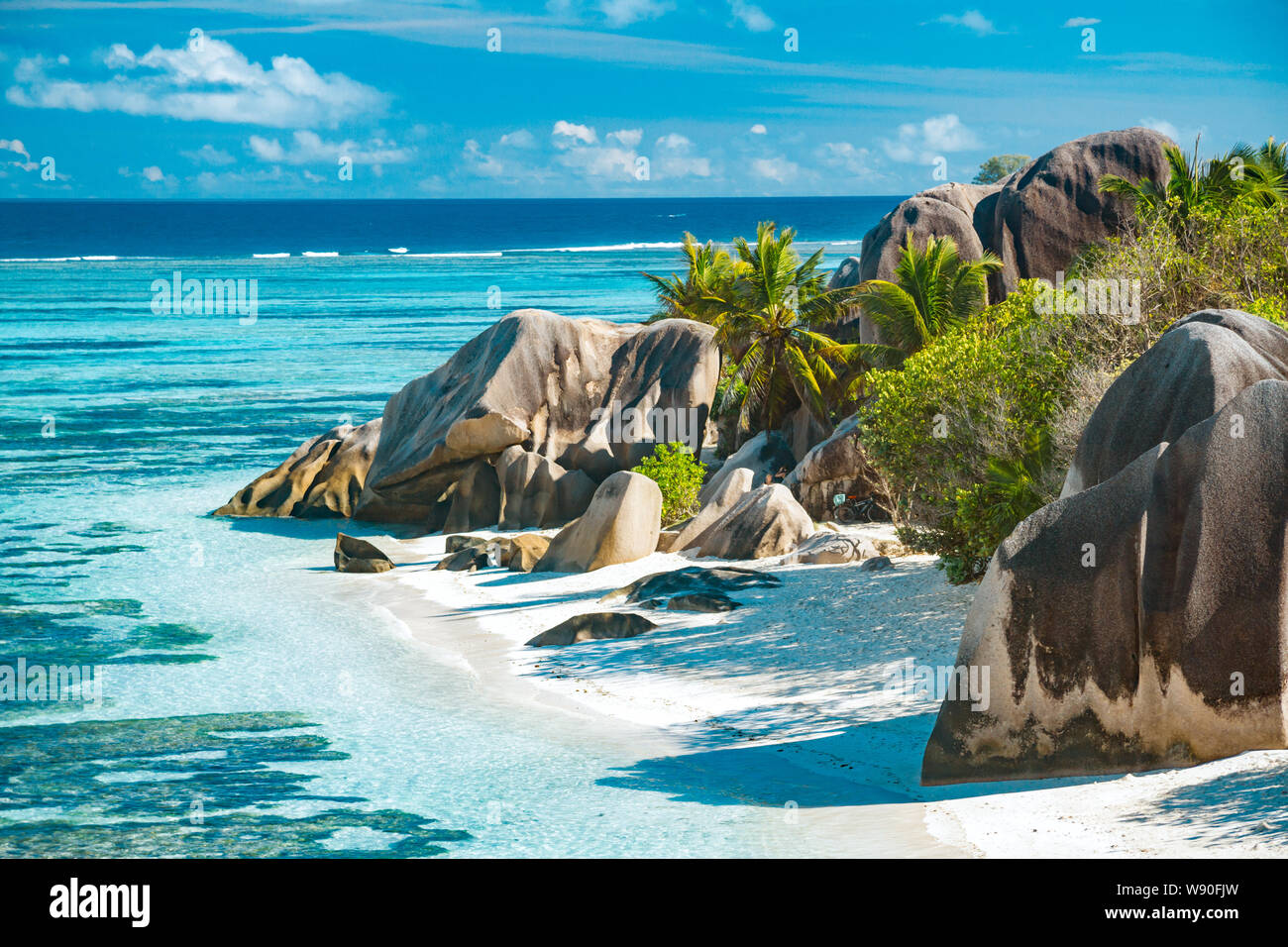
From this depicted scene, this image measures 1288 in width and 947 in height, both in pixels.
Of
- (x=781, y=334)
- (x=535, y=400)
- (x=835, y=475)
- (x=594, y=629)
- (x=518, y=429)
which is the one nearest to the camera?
(x=594, y=629)

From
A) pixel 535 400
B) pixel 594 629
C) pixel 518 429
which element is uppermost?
pixel 535 400

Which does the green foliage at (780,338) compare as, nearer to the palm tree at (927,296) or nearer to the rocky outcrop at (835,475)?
the palm tree at (927,296)

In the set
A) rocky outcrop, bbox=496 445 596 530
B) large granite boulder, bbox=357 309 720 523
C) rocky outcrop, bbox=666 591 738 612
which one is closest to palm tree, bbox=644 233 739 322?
large granite boulder, bbox=357 309 720 523

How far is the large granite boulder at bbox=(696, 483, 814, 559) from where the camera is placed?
69.7 feet

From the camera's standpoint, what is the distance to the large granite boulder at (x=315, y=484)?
29516mm

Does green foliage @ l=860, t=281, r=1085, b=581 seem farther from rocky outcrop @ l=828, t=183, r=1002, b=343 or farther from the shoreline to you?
rocky outcrop @ l=828, t=183, r=1002, b=343

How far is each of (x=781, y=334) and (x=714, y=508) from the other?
6940 millimetres

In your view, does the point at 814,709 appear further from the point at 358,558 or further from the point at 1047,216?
the point at 1047,216

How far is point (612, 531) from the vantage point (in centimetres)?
2219

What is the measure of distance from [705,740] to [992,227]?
2181cm

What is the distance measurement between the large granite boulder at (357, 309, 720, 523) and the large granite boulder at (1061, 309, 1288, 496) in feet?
50.6

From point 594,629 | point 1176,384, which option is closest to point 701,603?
point 594,629

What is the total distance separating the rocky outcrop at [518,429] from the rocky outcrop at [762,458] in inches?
48.7

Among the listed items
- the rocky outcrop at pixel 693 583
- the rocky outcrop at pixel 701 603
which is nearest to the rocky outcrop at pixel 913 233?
the rocky outcrop at pixel 693 583
